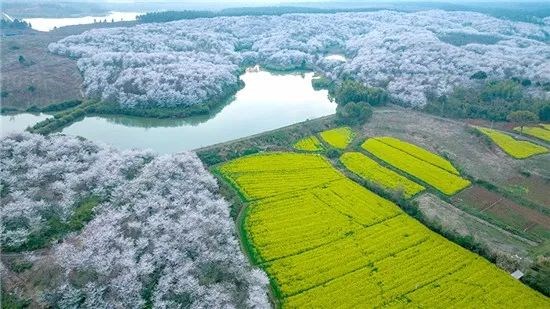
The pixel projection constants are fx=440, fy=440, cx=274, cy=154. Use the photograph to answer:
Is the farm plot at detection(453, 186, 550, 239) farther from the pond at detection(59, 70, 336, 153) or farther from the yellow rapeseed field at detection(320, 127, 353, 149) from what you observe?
the pond at detection(59, 70, 336, 153)

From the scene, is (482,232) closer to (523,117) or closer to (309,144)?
(309,144)

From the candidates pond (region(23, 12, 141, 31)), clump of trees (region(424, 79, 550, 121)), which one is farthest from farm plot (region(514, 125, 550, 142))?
pond (region(23, 12, 141, 31))

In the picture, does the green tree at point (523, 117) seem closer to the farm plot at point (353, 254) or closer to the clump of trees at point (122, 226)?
the farm plot at point (353, 254)

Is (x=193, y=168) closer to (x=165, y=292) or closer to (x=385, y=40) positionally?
(x=165, y=292)

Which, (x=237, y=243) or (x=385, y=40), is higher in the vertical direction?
(x=385, y=40)

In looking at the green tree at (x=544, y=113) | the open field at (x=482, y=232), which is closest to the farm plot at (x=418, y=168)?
the open field at (x=482, y=232)

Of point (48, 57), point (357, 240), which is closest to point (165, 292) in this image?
point (357, 240)

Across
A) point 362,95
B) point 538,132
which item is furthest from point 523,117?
point 362,95
